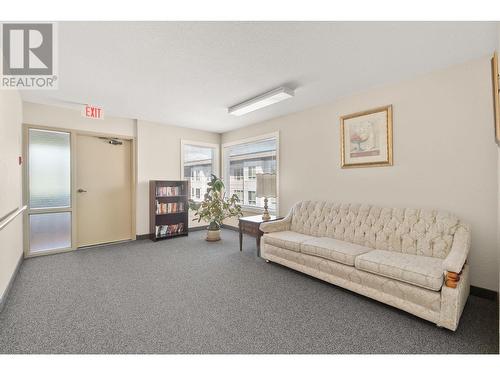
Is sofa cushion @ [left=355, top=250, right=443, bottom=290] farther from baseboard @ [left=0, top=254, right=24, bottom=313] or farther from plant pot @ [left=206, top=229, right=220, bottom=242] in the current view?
baseboard @ [left=0, top=254, right=24, bottom=313]

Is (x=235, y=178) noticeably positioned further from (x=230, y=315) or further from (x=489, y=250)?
(x=489, y=250)

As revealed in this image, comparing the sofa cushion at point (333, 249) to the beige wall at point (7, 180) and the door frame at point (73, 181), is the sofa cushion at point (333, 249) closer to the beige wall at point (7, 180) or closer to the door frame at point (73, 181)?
the beige wall at point (7, 180)

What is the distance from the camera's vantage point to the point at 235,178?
581 cm

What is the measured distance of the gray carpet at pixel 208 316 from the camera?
1.67 metres

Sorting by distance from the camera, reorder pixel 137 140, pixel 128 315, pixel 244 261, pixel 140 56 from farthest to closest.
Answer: pixel 137 140 → pixel 244 261 → pixel 140 56 → pixel 128 315

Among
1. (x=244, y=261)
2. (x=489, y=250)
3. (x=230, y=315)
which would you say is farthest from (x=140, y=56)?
(x=489, y=250)

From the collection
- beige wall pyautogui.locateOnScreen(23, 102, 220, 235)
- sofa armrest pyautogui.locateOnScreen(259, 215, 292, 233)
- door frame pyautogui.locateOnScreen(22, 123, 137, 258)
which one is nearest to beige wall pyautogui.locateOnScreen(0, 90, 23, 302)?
door frame pyautogui.locateOnScreen(22, 123, 137, 258)

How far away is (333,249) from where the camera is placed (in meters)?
2.59

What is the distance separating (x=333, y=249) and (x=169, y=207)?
3.63 meters

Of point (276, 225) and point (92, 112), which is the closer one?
point (276, 225)

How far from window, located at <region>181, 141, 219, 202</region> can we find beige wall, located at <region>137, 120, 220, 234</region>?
223 mm

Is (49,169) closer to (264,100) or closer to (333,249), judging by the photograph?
(264,100)

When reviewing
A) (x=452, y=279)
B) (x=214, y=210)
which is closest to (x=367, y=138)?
(x=452, y=279)
